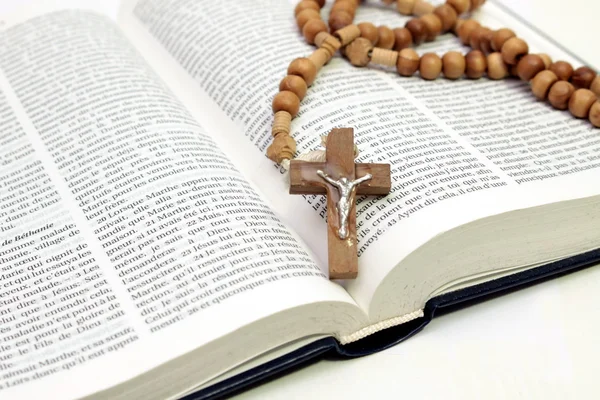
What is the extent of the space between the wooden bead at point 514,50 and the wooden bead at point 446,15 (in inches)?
5.5

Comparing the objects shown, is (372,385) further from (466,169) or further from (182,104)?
(182,104)

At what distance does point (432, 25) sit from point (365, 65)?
17 cm

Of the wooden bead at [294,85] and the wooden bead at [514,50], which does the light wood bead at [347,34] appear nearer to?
the wooden bead at [294,85]

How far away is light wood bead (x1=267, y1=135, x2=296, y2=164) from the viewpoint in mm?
929

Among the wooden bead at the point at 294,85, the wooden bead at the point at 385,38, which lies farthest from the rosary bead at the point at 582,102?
the wooden bead at the point at 294,85

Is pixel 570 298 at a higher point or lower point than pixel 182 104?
lower

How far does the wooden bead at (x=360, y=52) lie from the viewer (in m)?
1.11

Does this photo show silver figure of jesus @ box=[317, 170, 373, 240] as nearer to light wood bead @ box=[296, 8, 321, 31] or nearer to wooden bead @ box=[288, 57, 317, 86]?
wooden bead @ box=[288, 57, 317, 86]

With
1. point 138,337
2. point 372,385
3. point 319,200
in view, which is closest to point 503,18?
point 319,200

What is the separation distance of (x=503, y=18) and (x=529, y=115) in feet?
1.07

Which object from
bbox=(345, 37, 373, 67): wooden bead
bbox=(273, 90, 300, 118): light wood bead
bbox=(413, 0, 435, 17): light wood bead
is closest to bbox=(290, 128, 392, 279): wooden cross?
bbox=(273, 90, 300, 118): light wood bead

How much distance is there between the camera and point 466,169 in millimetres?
890

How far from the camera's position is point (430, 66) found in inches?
43.4

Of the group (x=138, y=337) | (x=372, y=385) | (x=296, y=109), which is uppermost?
(x=296, y=109)
